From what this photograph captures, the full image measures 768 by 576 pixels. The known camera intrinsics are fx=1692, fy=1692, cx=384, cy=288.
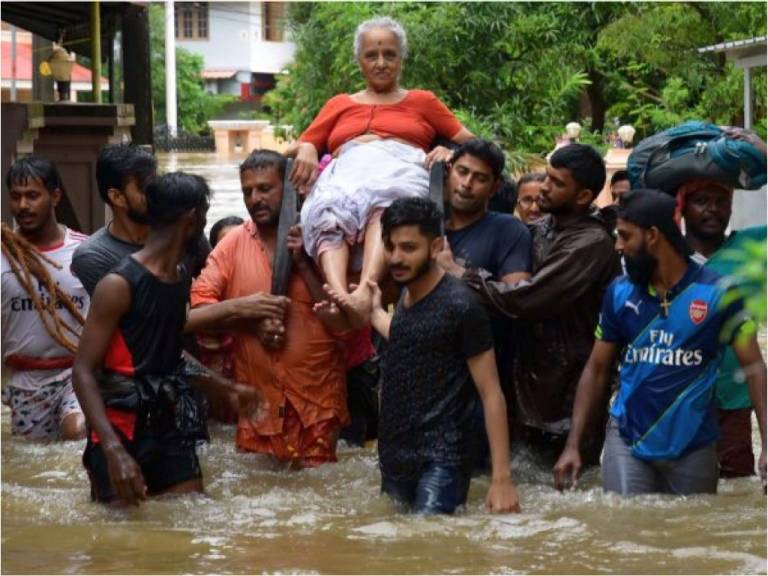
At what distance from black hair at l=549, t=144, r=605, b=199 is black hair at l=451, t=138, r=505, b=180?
0.24 meters

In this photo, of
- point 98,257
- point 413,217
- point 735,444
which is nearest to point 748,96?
point 735,444

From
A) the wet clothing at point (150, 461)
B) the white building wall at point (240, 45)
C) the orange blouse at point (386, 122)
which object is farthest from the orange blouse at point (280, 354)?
the white building wall at point (240, 45)

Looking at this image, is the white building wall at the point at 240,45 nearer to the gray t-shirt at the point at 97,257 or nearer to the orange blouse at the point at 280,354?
the orange blouse at the point at 280,354

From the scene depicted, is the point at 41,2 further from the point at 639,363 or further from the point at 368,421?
the point at 639,363

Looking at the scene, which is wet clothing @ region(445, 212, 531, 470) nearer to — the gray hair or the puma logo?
the puma logo

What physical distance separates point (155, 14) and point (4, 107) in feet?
139

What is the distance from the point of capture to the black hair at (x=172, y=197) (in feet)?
21.6

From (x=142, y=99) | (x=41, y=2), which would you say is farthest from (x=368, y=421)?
(x=142, y=99)

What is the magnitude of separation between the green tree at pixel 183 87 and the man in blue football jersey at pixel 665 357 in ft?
147

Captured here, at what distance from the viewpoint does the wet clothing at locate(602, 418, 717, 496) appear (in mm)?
6648

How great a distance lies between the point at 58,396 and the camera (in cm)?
871

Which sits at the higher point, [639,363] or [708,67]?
[708,67]

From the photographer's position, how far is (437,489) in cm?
658

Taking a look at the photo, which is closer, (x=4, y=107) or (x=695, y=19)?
(x=4, y=107)
